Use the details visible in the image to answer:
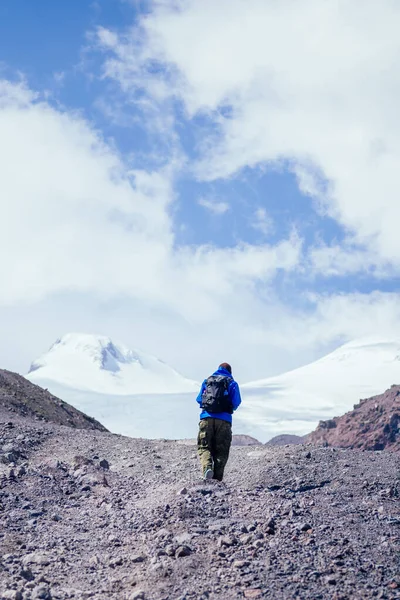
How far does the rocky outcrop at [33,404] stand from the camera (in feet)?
75.4

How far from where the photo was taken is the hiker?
10859mm

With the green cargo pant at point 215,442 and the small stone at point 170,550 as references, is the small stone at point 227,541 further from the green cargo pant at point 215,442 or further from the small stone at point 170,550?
the green cargo pant at point 215,442

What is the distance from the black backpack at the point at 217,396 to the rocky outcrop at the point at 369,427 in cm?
2443

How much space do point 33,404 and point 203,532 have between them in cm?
1844

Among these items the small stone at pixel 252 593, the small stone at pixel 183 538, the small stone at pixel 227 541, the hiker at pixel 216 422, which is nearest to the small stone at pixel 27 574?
the small stone at pixel 183 538

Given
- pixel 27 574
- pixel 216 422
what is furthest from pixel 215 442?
pixel 27 574

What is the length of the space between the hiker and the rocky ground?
0.56 metres

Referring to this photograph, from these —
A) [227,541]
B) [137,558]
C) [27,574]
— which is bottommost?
[27,574]

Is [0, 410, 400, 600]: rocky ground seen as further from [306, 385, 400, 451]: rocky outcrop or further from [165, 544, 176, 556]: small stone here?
[306, 385, 400, 451]: rocky outcrop

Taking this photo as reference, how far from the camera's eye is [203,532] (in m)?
7.38

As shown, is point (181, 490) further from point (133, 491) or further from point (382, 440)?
point (382, 440)

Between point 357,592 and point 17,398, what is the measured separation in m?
20.6

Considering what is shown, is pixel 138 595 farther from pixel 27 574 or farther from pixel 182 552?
pixel 27 574

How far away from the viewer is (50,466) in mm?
11977
